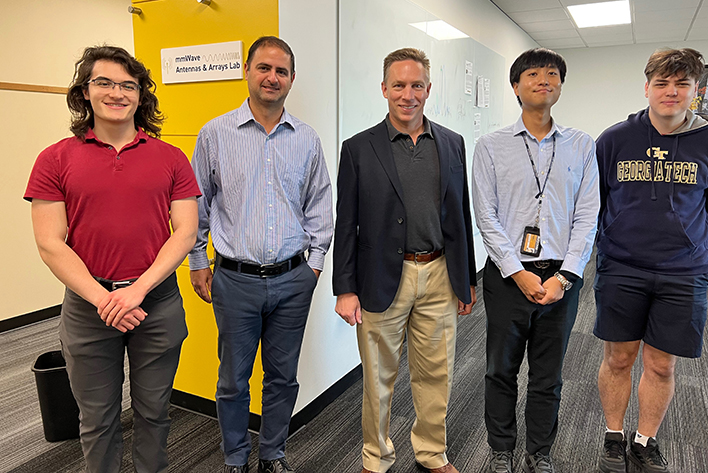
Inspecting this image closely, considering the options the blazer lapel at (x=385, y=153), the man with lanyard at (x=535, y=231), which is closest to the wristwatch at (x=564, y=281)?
the man with lanyard at (x=535, y=231)

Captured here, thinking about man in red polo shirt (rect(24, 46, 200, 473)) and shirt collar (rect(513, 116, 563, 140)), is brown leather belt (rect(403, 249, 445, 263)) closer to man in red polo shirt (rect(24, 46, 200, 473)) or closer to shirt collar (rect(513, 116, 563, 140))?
shirt collar (rect(513, 116, 563, 140))

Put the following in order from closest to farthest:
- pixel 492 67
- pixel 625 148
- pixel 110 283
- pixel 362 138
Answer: pixel 110 283, pixel 362 138, pixel 625 148, pixel 492 67

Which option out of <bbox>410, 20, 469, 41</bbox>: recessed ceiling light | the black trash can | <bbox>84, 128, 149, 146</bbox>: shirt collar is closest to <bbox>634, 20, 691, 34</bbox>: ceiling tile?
<bbox>410, 20, 469, 41</bbox>: recessed ceiling light

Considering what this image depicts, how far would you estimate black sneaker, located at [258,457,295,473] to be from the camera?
6.22 ft

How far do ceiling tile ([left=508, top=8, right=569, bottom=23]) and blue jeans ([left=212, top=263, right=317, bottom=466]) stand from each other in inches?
193

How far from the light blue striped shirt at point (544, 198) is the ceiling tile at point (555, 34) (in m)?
5.54

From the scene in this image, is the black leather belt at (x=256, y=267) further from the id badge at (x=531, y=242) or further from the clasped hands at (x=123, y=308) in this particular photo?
the id badge at (x=531, y=242)

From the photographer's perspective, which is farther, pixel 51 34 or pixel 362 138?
pixel 51 34

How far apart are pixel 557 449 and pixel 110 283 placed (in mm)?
1952

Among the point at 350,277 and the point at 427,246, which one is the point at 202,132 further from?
the point at 427,246

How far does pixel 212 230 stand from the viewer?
71.9 inches

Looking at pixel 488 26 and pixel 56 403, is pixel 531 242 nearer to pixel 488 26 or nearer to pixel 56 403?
pixel 56 403

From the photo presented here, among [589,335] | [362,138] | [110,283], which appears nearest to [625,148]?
[362,138]

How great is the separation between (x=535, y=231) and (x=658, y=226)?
19.5 inches
